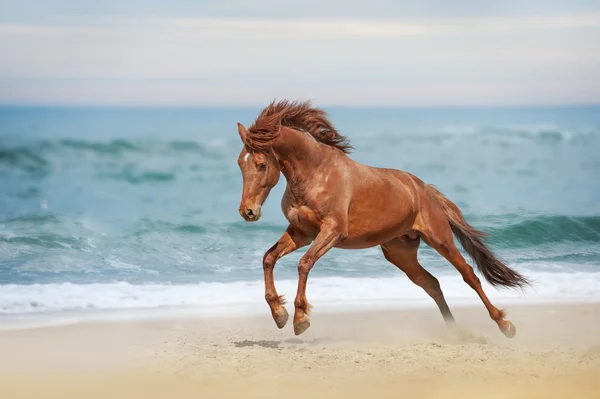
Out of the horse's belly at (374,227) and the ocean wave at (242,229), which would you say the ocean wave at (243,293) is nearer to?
the horse's belly at (374,227)

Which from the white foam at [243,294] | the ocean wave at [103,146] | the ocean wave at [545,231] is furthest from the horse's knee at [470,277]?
the ocean wave at [103,146]

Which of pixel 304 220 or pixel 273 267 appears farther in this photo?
pixel 304 220

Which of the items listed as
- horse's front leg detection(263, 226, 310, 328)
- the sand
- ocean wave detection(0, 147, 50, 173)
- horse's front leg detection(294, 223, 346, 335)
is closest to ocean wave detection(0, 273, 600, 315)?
the sand

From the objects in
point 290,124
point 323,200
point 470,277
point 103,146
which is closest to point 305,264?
point 323,200

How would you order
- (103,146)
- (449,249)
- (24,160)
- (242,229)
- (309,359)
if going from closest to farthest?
(309,359), (449,249), (242,229), (24,160), (103,146)

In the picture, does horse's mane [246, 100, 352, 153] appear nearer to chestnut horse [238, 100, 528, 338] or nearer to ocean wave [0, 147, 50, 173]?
chestnut horse [238, 100, 528, 338]

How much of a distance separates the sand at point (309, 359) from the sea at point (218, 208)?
93 centimetres

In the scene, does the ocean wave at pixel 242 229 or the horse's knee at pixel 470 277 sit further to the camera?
the ocean wave at pixel 242 229

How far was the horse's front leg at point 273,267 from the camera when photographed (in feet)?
24.0

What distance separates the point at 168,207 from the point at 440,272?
7.71m

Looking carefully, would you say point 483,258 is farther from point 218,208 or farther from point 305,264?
point 218,208

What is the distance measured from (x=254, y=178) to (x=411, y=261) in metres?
1.82

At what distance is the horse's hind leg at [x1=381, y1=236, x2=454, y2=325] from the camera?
8.33 meters

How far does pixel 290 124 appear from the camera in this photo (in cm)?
766
